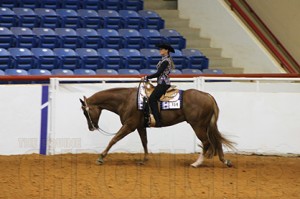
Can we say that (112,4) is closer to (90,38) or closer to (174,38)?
(174,38)

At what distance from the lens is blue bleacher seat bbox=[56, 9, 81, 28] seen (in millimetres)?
18297

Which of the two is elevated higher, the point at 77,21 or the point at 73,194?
the point at 77,21

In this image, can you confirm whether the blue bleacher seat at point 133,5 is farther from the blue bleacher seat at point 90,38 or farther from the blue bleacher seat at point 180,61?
the blue bleacher seat at point 180,61

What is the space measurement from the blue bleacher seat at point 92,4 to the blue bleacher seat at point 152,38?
1.65 m

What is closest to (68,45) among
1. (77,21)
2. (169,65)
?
(77,21)

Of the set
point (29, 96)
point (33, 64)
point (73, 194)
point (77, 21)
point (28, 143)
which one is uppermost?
point (77, 21)

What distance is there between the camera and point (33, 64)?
16125 millimetres

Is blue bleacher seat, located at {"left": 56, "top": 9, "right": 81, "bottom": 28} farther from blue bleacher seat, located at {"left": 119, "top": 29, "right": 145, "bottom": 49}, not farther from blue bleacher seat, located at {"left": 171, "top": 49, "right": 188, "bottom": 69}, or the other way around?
blue bleacher seat, located at {"left": 171, "top": 49, "right": 188, "bottom": 69}

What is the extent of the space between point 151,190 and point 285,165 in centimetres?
408

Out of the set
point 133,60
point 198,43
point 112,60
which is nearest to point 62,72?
point 112,60

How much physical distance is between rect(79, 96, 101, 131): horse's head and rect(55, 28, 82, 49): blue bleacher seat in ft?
17.7

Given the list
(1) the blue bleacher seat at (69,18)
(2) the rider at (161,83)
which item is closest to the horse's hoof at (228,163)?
(2) the rider at (161,83)

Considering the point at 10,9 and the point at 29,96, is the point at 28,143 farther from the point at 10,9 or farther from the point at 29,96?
the point at 10,9

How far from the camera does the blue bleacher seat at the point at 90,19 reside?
18.7 metres
